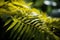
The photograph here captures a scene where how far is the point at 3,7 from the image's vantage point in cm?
63

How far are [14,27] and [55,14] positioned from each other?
0.80 m

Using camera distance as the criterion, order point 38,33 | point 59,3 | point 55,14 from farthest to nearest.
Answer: point 59,3 → point 55,14 → point 38,33

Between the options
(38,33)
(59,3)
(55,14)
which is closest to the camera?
(38,33)

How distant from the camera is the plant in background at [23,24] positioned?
1.95 ft

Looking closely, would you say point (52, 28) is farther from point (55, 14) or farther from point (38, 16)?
point (55, 14)

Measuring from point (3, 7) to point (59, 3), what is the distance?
92 centimetres

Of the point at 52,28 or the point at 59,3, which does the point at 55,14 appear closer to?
the point at 59,3

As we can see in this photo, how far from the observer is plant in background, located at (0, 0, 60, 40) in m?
0.59

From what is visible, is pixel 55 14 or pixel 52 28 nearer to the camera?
pixel 52 28

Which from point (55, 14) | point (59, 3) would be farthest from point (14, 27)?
point (59, 3)

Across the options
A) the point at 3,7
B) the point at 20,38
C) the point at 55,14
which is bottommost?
the point at 55,14

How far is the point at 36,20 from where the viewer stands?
0.62 meters

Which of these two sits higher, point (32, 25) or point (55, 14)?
point (32, 25)

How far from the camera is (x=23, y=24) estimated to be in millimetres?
596
